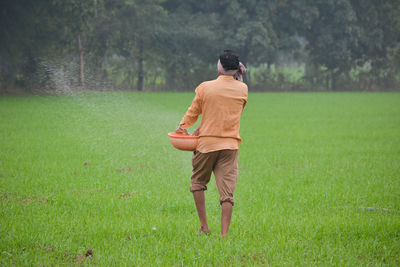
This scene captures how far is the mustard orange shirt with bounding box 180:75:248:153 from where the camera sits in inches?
186

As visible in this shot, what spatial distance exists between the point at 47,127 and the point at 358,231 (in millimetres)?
11153

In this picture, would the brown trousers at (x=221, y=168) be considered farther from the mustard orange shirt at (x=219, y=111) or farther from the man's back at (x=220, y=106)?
the man's back at (x=220, y=106)

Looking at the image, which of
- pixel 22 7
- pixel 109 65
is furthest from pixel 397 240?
pixel 109 65

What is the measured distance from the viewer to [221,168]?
4.82 m

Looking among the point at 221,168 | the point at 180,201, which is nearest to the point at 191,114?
the point at 221,168

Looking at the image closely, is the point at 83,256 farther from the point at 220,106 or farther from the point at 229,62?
the point at 229,62

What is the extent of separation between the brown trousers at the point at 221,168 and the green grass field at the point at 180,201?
0.53 m

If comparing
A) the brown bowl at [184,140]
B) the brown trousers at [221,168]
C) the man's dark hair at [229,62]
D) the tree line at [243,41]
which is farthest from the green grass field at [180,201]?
the tree line at [243,41]

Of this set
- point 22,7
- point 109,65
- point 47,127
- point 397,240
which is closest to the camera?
point 397,240

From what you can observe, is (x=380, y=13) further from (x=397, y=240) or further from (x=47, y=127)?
(x=397, y=240)

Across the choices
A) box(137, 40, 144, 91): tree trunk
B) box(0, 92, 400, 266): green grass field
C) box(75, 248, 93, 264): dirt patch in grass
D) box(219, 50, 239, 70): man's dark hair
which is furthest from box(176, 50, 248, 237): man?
box(137, 40, 144, 91): tree trunk

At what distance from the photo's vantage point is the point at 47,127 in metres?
14.5

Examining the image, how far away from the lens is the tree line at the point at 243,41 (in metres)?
32.6

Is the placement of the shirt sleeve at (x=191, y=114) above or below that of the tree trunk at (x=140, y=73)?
above
